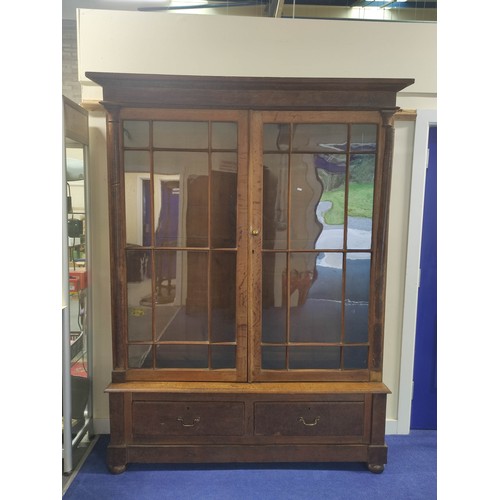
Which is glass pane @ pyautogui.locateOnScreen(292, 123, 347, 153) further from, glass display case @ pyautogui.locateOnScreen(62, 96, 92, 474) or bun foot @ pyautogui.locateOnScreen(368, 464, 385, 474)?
bun foot @ pyautogui.locateOnScreen(368, 464, 385, 474)

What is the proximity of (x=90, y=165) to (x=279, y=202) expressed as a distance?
3.83 ft

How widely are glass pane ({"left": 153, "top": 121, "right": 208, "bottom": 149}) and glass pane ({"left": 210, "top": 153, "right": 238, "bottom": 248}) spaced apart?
112mm

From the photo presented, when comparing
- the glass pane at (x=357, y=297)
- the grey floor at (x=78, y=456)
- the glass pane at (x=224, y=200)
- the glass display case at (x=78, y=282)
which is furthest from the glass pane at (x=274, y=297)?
the grey floor at (x=78, y=456)

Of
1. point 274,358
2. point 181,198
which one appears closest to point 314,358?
point 274,358

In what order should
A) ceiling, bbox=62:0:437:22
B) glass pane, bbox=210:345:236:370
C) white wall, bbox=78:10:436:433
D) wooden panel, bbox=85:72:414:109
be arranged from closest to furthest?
wooden panel, bbox=85:72:414:109 < glass pane, bbox=210:345:236:370 < white wall, bbox=78:10:436:433 < ceiling, bbox=62:0:437:22

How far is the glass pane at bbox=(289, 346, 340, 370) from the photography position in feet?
7.16

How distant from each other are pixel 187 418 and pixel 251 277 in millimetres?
819

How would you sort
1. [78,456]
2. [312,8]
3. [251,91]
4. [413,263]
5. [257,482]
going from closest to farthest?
[251,91] → [257,482] → [78,456] → [413,263] → [312,8]

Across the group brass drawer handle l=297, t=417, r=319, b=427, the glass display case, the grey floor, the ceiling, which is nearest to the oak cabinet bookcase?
brass drawer handle l=297, t=417, r=319, b=427

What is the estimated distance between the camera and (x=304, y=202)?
2131 millimetres

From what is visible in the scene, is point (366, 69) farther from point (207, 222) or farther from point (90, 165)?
point (90, 165)

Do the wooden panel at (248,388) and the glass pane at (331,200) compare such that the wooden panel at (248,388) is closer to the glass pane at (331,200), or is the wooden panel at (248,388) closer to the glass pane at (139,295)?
the glass pane at (139,295)

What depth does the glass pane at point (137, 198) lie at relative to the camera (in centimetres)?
208

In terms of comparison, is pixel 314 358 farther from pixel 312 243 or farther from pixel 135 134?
pixel 135 134
